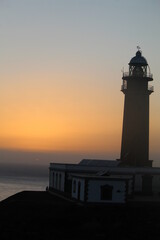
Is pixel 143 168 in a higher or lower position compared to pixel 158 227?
higher

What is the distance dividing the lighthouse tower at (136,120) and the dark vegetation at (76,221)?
1159cm

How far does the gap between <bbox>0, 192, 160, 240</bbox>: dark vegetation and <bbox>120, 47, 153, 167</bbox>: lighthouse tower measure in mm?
11592

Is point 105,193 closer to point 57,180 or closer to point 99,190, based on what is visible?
point 99,190

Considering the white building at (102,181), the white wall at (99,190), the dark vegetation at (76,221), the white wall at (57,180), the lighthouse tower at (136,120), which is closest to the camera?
the dark vegetation at (76,221)

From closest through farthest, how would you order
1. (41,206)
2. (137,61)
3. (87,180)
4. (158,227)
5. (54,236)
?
(54,236) → (158,227) → (41,206) → (87,180) → (137,61)

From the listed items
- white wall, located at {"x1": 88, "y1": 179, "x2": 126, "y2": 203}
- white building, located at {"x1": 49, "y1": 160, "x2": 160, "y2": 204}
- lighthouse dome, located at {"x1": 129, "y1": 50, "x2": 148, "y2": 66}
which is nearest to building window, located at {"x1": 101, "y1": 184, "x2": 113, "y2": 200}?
white building, located at {"x1": 49, "y1": 160, "x2": 160, "y2": 204}

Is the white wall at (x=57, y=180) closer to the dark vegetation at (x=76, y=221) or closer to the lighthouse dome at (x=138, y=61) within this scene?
the dark vegetation at (x=76, y=221)

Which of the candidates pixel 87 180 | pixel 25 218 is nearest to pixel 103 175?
pixel 87 180

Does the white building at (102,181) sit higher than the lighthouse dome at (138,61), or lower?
lower

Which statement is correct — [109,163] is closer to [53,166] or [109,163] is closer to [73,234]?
[53,166]

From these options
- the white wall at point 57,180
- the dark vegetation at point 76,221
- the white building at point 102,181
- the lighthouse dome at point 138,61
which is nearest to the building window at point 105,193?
the white building at point 102,181

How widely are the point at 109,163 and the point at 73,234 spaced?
22063mm

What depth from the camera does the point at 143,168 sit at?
49469 mm

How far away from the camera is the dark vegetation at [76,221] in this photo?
100ft
